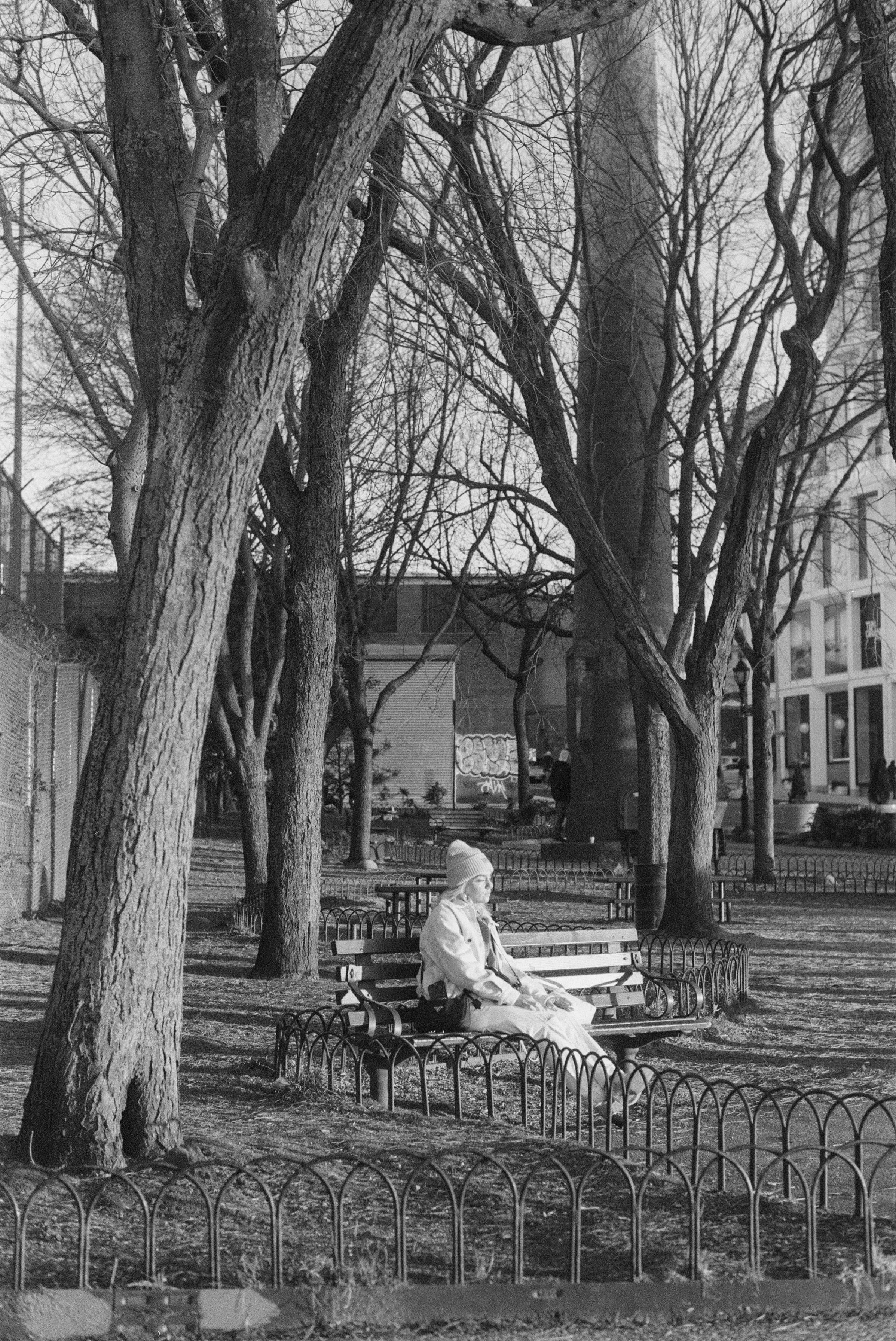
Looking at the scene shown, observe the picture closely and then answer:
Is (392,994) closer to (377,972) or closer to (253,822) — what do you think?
(377,972)

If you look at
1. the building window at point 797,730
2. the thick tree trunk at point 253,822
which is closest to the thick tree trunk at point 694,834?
the thick tree trunk at point 253,822

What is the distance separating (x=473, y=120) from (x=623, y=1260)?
33.3ft

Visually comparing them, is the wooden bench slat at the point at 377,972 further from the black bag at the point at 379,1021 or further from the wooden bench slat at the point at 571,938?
the wooden bench slat at the point at 571,938

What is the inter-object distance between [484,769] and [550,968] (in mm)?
45660

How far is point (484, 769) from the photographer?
55.1 m

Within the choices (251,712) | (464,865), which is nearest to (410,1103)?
(464,865)

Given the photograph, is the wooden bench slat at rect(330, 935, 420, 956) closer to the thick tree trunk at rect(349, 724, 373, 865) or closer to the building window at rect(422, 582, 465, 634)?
the thick tree trunk at rect(349, 724, 373, 865)

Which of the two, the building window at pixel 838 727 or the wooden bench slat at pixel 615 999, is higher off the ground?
the building window at pixel 838 727

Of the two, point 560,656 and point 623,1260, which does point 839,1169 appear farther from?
point 560,656

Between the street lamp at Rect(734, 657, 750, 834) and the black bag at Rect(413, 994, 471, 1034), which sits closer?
the black bag at Rect(413, 994, 471, 1034)

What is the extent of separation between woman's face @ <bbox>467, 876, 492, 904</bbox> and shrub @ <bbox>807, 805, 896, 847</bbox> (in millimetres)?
27424

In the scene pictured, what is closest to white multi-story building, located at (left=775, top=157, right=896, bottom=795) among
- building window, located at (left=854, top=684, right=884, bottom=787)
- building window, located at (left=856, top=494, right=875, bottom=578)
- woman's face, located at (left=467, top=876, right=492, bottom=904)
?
building window, located at (left=854, top=684, right=884, bottom=787)

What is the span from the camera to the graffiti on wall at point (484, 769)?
54.6 m

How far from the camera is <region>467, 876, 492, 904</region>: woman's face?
8.52 meters
